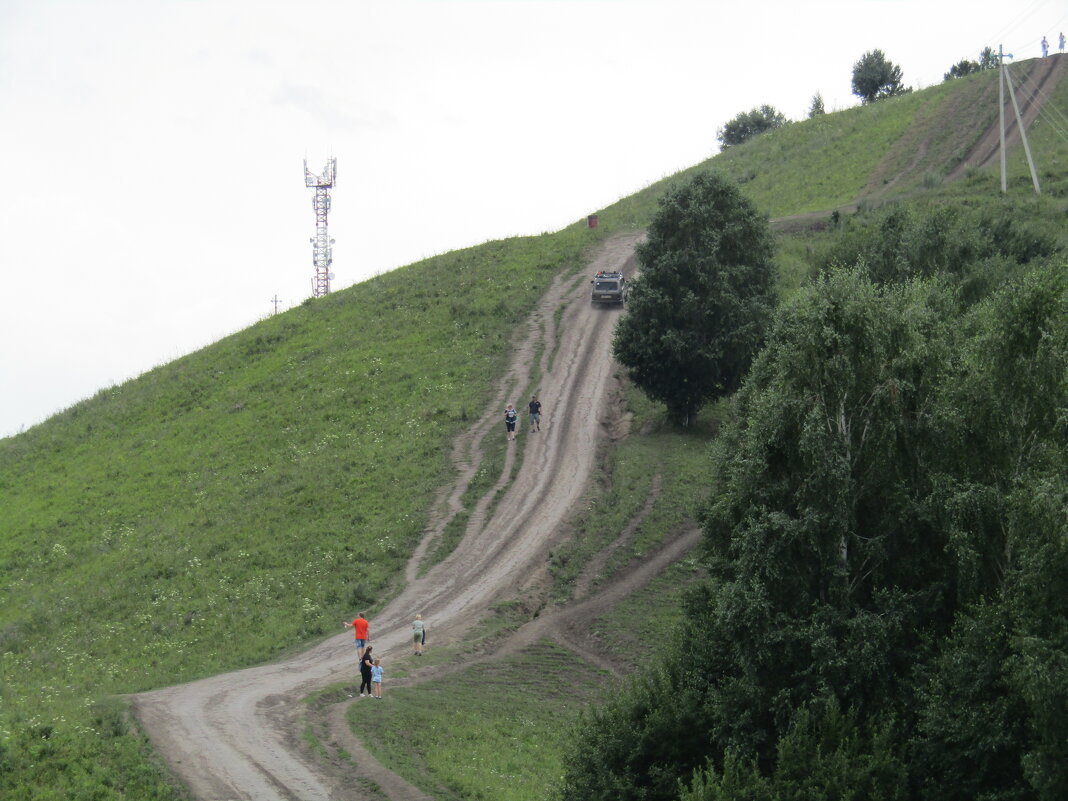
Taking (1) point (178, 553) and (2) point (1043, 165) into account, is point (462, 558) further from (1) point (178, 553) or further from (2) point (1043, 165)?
(2) point (1043, 165)

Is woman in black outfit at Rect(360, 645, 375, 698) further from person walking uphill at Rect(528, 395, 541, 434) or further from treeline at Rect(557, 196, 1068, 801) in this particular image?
person walking uphill at Rect(528, 395, 541, 434)

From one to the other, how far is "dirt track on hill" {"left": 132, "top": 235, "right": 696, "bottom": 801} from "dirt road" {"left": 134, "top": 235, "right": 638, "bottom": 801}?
50mm

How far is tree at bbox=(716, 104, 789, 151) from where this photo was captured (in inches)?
4764

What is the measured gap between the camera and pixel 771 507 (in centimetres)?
2575

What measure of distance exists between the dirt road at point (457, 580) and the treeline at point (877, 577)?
712 centimetres

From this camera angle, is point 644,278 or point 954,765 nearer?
point 954,765

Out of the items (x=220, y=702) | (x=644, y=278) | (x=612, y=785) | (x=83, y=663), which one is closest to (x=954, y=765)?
(x=612, y=785)

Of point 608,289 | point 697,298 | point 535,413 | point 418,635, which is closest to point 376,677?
point 418,635

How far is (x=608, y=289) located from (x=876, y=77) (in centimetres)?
6459

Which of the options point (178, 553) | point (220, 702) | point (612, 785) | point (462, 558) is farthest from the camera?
point (178, 553)

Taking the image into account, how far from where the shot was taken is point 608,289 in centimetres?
7012

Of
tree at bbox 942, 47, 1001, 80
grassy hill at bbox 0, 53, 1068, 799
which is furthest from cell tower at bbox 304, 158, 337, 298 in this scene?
tree at bbox 942, 47, 1001, 80

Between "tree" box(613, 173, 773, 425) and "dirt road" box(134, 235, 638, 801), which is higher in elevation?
"tree" box(613, 173, 773, 425)

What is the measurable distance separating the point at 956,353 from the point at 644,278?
92.1 feet
